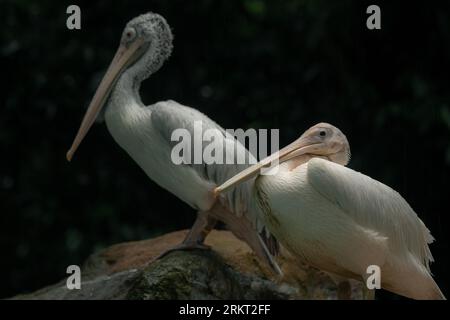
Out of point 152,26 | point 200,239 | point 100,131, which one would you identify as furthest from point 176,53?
point 200,239

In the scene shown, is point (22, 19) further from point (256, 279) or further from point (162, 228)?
Result: point (256, 279)

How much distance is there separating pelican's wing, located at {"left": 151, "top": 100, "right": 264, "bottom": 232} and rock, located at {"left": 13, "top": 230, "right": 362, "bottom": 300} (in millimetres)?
401

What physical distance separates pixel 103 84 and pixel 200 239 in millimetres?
1439

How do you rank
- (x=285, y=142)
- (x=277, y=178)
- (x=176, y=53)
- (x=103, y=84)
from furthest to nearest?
(x=176, y=53) → (x=285, y=142) → (x=103, y=84) → (x=277, y=178)

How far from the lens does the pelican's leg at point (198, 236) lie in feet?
22.6

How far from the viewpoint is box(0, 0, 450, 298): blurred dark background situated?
10320 mm

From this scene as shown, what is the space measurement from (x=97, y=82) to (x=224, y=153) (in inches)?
157

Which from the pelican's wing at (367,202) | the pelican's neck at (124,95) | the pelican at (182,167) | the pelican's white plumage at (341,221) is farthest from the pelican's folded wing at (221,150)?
the pelican's wing at (367,202)

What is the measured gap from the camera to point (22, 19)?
10.9m

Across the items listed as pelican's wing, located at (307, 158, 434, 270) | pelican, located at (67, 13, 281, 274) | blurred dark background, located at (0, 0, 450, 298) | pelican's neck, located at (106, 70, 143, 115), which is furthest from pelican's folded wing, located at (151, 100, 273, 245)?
blurred dark background, located at (0, 0, 450, 298)

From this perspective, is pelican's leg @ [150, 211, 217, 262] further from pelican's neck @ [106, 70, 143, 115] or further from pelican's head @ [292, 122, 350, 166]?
pelican's head @ [292, 122, 350, 166]

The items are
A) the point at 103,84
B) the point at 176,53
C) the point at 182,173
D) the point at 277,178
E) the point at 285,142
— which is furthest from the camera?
the point at 176,53

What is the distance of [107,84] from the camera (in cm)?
733

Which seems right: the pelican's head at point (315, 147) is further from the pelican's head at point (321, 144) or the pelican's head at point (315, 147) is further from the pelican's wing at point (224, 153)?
the pelican's wing at point (224, 153)
